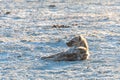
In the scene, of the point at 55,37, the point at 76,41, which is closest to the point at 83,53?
the point at 76,41

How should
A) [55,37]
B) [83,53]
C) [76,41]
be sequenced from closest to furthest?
[83,53] → [76,41] → [55,37]

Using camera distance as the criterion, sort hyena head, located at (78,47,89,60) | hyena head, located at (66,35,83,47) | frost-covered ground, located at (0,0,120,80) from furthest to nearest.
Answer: hyena head, located at (66,35,83,47), hyena head, located at (78,47,89,60), frost-covered ground, located at (0,0,120,80)

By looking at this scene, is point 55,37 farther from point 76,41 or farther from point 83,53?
point 83,53

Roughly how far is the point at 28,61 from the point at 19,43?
230cm

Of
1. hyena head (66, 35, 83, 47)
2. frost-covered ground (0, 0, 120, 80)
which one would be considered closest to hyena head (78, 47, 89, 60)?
frost-covered ground (0, 0, 120, 80)

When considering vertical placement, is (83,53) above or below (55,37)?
above

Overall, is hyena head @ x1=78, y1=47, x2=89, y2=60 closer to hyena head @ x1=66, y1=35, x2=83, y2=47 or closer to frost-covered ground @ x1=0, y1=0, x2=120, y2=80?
frost-covered ground @ x1=0, y1=0, x2=120, y2=80

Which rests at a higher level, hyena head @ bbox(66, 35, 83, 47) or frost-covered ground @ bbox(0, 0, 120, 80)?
hyena head @ bbox(66, 35, 83, 47)

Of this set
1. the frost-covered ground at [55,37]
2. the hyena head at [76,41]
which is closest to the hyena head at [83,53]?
the frost-covered ground at [55,37]

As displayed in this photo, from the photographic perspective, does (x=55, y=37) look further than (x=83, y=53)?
Yes

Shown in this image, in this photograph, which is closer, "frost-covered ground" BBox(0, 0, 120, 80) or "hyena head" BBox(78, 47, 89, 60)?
"frost-covered ground" BBox(0, 0, 120, 80)

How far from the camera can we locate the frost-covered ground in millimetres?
10174

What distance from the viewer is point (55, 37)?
14.5 metres

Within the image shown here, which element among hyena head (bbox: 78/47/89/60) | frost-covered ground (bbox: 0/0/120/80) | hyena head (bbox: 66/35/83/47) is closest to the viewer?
frost-covered ground (bbox: 0/0/120/80)
